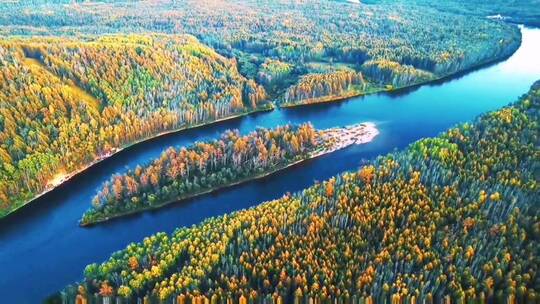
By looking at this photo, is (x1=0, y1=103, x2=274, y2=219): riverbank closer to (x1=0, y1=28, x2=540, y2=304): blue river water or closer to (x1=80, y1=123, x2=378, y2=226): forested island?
(x1=0, y1=28, x2=540, y2=304): blue river water

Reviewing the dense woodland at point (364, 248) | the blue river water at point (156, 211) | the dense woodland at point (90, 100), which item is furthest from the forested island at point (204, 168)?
the dense woodland at point (364, 248)

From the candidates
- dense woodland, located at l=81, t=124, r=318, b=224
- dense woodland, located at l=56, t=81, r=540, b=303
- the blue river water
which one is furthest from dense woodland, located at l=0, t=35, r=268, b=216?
dense woodland, located at l=56, t=81, r=540, b=303

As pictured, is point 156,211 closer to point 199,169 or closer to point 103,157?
point 199,169

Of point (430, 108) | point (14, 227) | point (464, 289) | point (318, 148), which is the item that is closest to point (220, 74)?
point (318, 148)

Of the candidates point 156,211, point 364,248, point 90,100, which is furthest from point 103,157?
point 364,248

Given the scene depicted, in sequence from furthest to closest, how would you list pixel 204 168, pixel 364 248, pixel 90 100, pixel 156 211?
pixel 90 100
pixel 204 168
pixel 156 211
pixel 364 248

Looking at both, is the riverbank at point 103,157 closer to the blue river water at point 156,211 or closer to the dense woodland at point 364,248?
the blue river water at point 156,211
